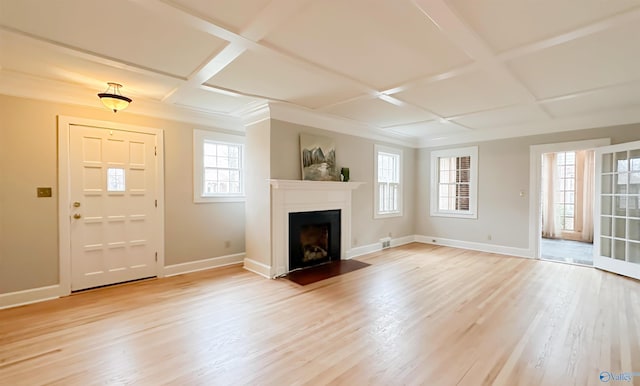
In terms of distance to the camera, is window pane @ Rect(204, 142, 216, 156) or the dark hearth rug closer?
the dark hearth rug

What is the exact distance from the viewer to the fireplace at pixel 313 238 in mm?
4488

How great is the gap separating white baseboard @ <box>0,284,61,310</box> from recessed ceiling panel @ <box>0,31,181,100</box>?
8.06 ft

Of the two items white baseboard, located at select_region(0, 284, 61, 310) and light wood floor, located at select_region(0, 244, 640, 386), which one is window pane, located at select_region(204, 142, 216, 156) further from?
white baseboard, located at select_region(0, 284, 61, 310)

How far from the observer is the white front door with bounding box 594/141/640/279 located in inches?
164

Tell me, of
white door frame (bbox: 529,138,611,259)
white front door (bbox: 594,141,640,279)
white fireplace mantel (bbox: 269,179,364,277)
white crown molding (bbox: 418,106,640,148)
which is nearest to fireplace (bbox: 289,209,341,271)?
white fireplace mantel (bbox: 269,179,364,277)

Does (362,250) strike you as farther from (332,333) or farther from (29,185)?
(29,185)

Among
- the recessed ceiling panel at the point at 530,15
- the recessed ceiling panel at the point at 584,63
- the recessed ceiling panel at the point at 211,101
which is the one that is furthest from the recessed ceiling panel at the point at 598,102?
the recessed ceiling panel at the point at 211,101

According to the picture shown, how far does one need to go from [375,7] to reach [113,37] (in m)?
2.10

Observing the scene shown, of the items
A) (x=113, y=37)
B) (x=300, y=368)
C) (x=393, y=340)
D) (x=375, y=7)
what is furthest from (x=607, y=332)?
(x=113, y=37)

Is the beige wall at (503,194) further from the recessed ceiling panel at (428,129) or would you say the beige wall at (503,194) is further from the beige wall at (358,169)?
the beige wall at (358,169)

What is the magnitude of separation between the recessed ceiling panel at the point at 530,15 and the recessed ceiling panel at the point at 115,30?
2.00 m

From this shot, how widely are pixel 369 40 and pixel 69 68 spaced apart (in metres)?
3.05

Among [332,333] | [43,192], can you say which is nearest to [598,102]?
[332,333]

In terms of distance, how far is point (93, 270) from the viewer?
12.1 ft
